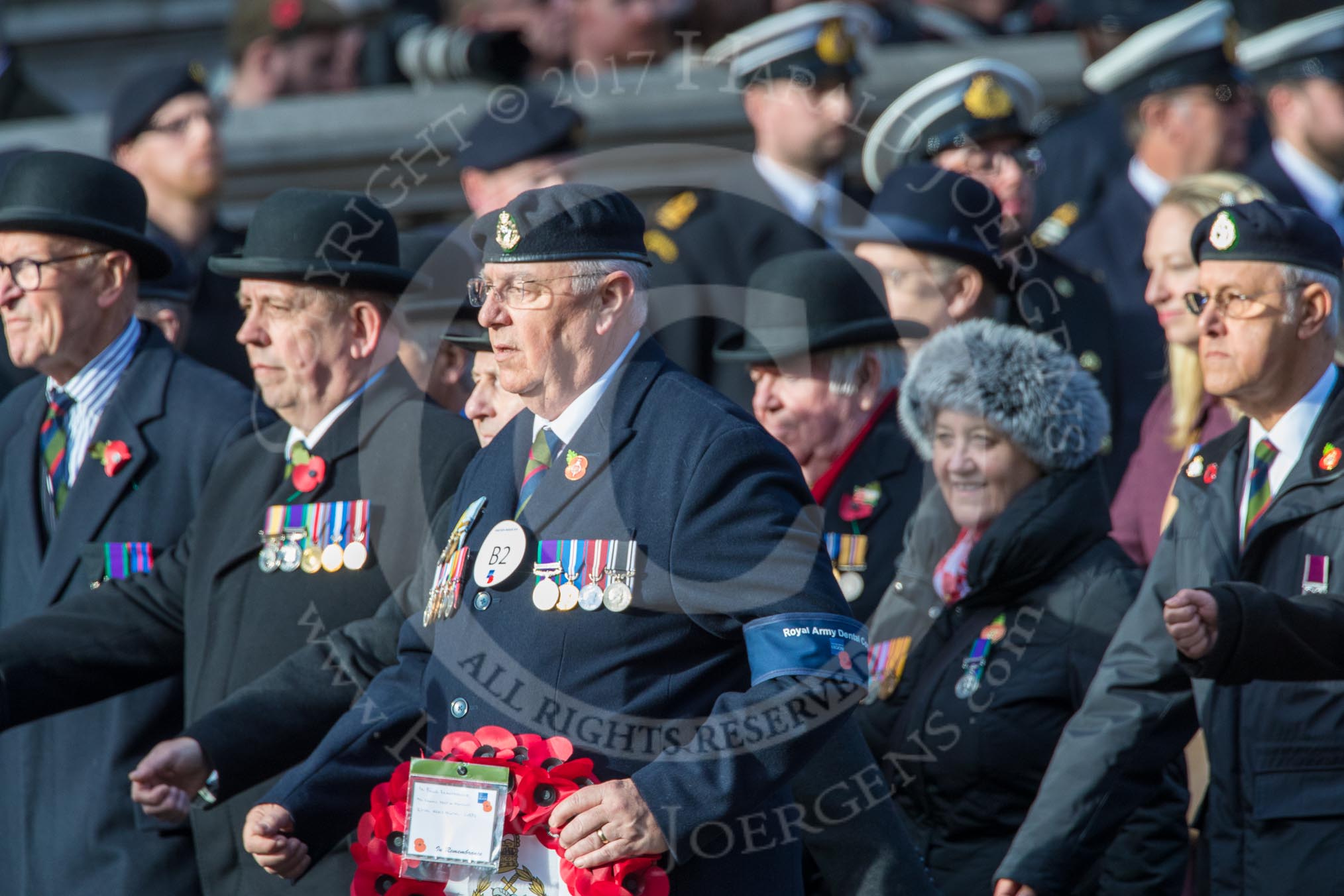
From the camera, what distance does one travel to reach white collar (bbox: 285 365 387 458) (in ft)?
17.4

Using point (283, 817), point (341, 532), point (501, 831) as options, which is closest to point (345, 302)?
point (341, 532)

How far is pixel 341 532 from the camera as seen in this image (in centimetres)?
515

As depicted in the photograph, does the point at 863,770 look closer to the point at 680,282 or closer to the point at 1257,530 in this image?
the point at 1257,530

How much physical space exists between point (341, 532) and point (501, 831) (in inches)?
55.2

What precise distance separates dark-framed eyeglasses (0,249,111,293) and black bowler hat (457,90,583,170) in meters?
2.01

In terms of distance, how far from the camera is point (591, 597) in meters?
3.98

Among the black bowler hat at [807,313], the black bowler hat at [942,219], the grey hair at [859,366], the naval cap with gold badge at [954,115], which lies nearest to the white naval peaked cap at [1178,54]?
the naval cap with gold badge at [954,115]

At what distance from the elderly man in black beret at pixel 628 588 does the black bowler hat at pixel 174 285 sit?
2760mm

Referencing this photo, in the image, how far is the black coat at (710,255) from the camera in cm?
703

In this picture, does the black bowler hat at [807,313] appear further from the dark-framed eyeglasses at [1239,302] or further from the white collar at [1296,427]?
the white collar at [1296,427]

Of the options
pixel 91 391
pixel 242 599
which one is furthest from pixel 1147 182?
pixel 242 599

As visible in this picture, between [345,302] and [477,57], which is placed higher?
[477,57]

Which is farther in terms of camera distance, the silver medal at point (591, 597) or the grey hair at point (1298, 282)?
the grey hair at point (1298, 282)

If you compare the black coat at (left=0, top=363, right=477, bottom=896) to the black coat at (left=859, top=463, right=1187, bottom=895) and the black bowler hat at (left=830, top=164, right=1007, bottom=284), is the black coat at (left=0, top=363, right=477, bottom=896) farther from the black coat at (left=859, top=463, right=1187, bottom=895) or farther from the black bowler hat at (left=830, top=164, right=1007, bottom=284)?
the black bowler hat at (left=830, top=164, right=1007, bottom=284)
